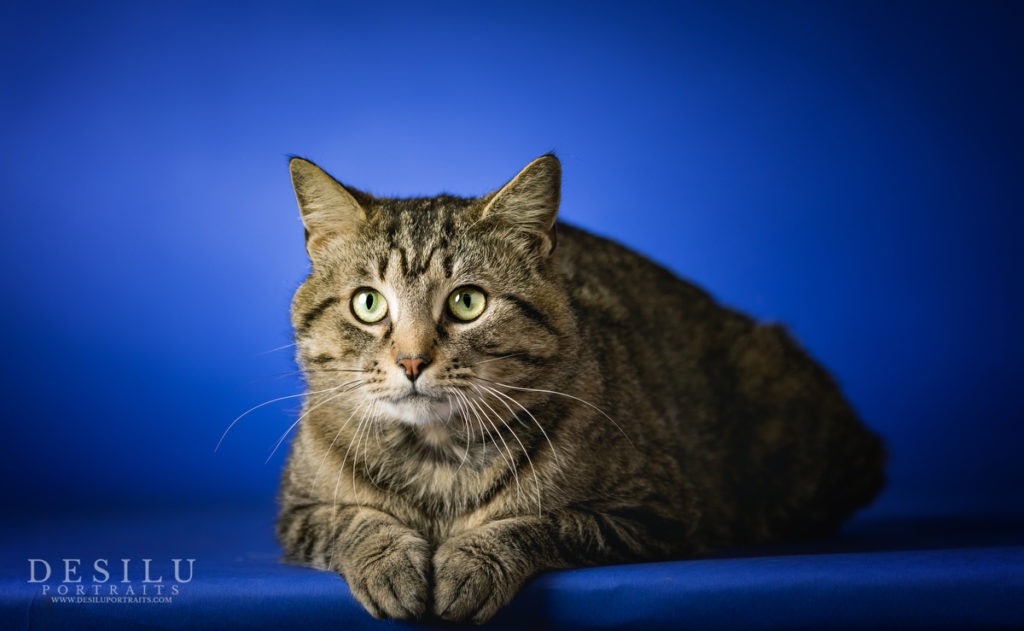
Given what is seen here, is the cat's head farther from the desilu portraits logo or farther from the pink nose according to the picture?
the desilu portraits logo

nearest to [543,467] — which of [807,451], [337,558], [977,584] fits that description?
[337,558]

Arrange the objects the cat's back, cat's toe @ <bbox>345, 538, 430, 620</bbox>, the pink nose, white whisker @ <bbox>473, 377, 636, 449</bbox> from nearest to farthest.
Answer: cat's toe @ <bbox>345, 538, 430, 620</bbox>, the pink nose, white whisker @ <bbox>473, 377, 636, 449</bbox>, the cat's back

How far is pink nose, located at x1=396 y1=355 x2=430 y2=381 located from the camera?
1.87 m

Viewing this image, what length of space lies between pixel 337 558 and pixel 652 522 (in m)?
0.72

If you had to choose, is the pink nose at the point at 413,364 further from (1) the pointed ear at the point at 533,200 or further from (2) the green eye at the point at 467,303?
(1) the pointed ear at the point at 533,200

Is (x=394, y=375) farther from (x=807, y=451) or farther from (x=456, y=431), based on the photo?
(x=807, y=451)

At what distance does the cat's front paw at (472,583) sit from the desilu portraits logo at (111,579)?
58 centimetres

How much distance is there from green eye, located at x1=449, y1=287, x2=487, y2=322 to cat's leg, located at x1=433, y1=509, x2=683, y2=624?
1.48 feet

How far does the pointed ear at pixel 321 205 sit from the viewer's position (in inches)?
83.5

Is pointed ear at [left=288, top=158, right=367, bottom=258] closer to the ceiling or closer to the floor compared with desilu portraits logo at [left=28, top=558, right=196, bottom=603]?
closer to the ceiling

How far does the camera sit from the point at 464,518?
6.90ft

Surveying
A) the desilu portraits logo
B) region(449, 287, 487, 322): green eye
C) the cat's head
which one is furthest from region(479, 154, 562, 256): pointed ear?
the desilu portraits logo

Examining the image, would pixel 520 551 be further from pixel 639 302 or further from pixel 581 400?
pixel 639 302

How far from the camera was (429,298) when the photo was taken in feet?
6.56
